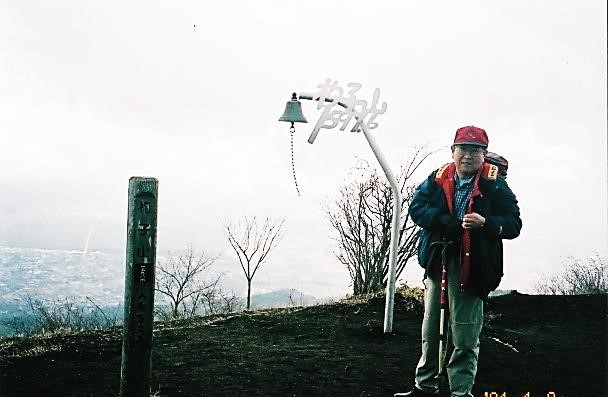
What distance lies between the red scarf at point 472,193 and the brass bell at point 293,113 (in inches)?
59.2

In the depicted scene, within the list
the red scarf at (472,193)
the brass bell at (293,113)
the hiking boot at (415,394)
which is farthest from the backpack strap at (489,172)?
the brass bell at (293,113)

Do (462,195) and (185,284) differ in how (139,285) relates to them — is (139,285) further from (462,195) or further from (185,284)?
(185,284)

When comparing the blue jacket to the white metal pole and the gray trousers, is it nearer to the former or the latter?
the gray trousers

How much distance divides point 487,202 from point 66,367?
9.33 ft

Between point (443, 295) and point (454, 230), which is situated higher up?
point (454, 230)

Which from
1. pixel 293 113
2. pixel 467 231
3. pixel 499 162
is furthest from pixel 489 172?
pixel 293 113

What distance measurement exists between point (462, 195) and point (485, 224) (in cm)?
25

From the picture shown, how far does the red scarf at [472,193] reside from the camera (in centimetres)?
338

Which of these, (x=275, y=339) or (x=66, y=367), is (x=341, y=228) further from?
(x=66, y=367)

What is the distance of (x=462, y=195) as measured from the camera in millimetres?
3533
